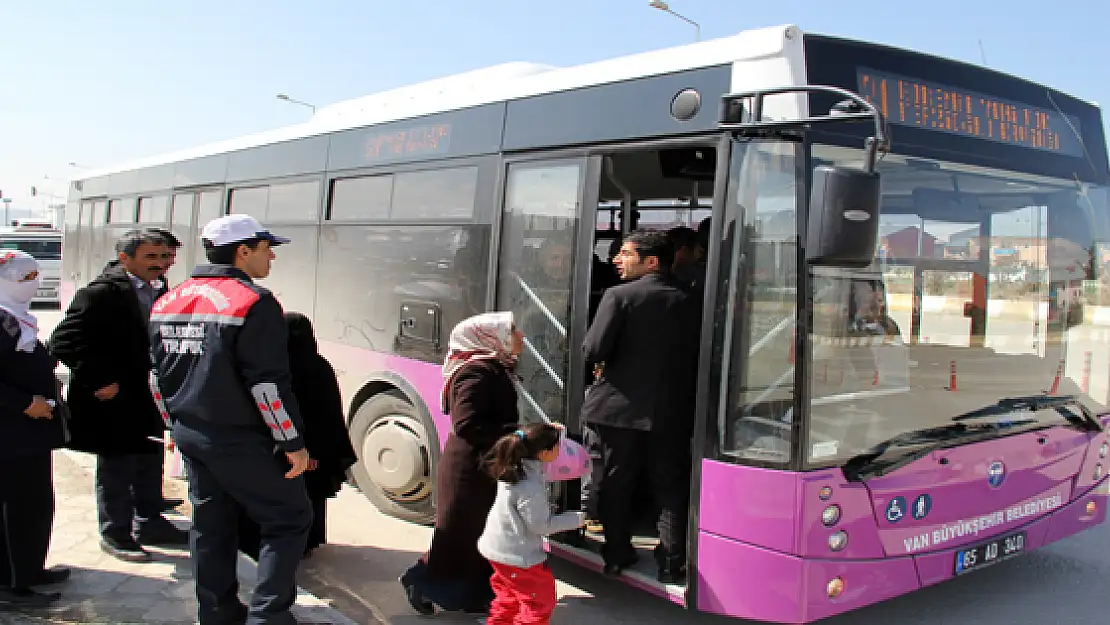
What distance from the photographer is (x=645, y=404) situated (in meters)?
4.10

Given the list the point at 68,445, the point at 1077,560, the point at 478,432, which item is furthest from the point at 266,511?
the point at 1077,560

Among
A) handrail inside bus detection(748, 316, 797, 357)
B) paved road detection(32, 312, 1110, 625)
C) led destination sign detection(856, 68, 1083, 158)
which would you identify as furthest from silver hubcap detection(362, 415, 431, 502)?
led destination sign detection(856, 68, 1083, 158)

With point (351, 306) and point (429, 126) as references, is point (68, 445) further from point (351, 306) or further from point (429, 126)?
point (429, 126)

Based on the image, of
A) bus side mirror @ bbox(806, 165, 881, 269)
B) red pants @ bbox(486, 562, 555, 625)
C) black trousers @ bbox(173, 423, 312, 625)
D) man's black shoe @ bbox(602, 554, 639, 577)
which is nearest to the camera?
bus side mirror @ bbox(806, 165, 881, 269)

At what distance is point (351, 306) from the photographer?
618cm

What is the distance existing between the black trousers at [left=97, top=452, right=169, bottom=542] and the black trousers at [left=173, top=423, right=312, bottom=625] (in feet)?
4.54

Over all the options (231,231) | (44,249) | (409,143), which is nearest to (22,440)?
(231,231)

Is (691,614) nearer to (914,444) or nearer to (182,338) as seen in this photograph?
(914,444)

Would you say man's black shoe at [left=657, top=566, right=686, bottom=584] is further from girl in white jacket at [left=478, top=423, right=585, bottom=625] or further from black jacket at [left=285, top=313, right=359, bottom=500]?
black jacket at [left=285, top=313, right=359, bottom=500]

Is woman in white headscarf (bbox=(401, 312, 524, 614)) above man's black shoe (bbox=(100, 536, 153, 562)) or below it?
above

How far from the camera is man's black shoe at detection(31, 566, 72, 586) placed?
163 inches

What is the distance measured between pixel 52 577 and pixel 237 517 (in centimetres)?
131

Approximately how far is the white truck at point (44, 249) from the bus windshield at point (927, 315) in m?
26.9

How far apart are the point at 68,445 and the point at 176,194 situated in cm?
504
